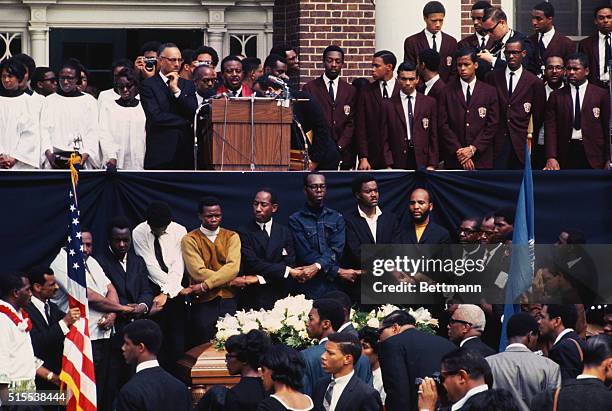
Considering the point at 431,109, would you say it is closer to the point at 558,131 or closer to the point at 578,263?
the point at 558,131

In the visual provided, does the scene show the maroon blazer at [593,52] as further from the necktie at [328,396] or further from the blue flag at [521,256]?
the necktie at [328,396]

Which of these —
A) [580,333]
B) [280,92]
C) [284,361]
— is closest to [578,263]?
[580,333]

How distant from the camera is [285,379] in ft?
38.5

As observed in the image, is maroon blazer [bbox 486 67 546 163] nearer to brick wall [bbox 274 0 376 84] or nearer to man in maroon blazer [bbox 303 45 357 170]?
man in maroon blazer [bbox 303 45 357 170]

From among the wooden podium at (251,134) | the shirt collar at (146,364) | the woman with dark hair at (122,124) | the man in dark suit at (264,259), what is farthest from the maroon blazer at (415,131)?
the shirt collar at (146,364)

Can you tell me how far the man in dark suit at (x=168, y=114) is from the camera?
57.3ft

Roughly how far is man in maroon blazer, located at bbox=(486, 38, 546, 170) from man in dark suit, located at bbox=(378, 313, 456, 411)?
5.19m

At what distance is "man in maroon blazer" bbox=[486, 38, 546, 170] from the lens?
18125 mm

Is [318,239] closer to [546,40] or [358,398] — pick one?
[546,40]

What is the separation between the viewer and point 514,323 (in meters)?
12.9

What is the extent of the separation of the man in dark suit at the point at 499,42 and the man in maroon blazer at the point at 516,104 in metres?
0.74

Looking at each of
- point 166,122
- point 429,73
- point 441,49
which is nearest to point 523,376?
point 166,122

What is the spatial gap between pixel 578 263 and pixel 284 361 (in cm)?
546

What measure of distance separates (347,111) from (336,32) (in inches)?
129
